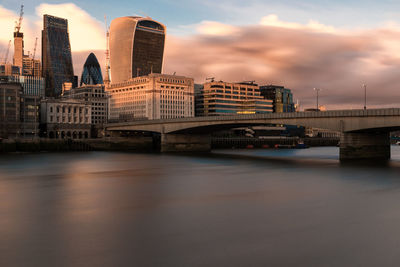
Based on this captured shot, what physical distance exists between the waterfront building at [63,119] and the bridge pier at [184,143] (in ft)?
216

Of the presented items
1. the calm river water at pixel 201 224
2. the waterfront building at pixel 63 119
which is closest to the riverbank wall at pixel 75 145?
the waterfront building at pixel 63 119

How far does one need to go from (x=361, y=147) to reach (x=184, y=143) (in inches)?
1941

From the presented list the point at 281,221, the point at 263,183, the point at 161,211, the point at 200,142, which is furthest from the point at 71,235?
the point at 200,142

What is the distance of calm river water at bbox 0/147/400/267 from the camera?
16297mm

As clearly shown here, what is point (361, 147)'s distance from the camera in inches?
2714

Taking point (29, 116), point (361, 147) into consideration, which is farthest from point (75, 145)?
point (361, 147)

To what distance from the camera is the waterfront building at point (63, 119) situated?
15862 centimetres

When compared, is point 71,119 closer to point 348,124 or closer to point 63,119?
point 63,119

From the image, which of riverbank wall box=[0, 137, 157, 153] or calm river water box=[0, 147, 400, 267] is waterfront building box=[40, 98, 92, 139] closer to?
riverbank wall box=[0, 137, 157, 153]

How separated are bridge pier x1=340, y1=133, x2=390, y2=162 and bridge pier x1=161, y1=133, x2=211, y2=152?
152ft

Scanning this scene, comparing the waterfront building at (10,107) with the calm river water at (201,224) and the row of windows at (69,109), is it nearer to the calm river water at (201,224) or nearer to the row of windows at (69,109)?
the row of windows at (69,109)

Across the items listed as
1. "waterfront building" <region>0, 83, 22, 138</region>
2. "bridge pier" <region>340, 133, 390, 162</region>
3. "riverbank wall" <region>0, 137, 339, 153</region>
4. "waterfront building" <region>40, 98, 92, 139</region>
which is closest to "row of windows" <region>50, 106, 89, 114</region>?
"waterfront building" <region>40, 98, 92, 139</region>

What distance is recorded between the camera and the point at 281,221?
885 inches

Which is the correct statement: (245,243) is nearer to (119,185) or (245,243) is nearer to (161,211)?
(161,211)
